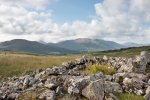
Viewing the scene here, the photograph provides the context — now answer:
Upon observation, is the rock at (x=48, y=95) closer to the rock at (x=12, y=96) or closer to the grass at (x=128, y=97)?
the rock at (x=12, y=96)

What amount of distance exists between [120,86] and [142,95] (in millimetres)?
1253

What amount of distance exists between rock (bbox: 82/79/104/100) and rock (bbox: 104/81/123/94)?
45 centimetres

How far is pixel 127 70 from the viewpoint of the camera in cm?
1909

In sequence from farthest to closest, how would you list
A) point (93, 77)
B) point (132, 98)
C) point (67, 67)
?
point (67, 67) < point (93, 77) < point (132, 98)

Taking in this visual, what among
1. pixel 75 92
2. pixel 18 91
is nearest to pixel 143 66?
pixel 75 92

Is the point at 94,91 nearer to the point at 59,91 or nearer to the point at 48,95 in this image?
the point at 59,91

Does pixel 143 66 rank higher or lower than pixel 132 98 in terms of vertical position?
higher

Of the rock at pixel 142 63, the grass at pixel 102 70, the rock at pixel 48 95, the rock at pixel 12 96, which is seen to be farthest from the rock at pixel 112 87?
the rock at pixel 12 96

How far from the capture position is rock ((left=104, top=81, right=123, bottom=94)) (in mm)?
14956

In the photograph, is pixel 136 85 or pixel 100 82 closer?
pixel 100 82

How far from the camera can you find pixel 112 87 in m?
15.4

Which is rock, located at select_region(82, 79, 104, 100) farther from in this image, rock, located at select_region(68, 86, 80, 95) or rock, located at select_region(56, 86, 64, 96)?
rock, located at select_region(56, 86, 64, 96)

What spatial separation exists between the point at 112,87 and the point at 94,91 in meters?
1.44

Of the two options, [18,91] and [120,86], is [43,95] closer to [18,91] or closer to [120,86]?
[18,91]
